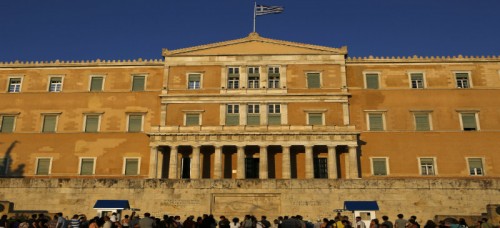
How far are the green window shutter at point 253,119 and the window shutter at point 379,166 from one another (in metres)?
10.5

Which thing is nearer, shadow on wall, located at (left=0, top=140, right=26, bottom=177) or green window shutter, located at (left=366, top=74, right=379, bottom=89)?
shadow on wall, located at (left=0, top=140, right=26, bottom=177)

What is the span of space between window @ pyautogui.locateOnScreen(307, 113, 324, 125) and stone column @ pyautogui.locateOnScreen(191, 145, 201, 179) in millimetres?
9963

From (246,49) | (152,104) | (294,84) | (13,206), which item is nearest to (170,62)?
(152,104)

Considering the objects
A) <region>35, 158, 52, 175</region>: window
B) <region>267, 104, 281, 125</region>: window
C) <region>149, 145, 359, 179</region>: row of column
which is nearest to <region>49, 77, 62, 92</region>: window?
<region>35, 158, 52, 175</region>: window

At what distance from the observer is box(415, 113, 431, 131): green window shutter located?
139ft

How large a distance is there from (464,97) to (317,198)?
2470 centimetres

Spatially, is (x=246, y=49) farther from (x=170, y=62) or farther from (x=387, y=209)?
(x=387, y=209)

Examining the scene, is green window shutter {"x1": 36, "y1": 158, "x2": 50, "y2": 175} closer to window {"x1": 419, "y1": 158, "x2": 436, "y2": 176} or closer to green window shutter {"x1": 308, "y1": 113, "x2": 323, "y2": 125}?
green window shutter {"x1": 308, "y1": 113, "x2": 323, "y2": 125}

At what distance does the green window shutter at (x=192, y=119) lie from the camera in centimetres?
4247

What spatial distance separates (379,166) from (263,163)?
10.2 metres

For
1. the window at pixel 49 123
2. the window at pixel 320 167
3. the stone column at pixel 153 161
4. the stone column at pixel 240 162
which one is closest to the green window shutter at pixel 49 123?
the window at pixel 49 123

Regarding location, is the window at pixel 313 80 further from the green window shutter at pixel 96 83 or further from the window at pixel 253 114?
the green window shutter at pixel 96 83

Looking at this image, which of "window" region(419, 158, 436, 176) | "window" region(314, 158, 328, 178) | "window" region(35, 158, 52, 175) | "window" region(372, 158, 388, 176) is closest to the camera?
"window" region(314, 158, 328, 178)

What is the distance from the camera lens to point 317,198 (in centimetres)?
2491
